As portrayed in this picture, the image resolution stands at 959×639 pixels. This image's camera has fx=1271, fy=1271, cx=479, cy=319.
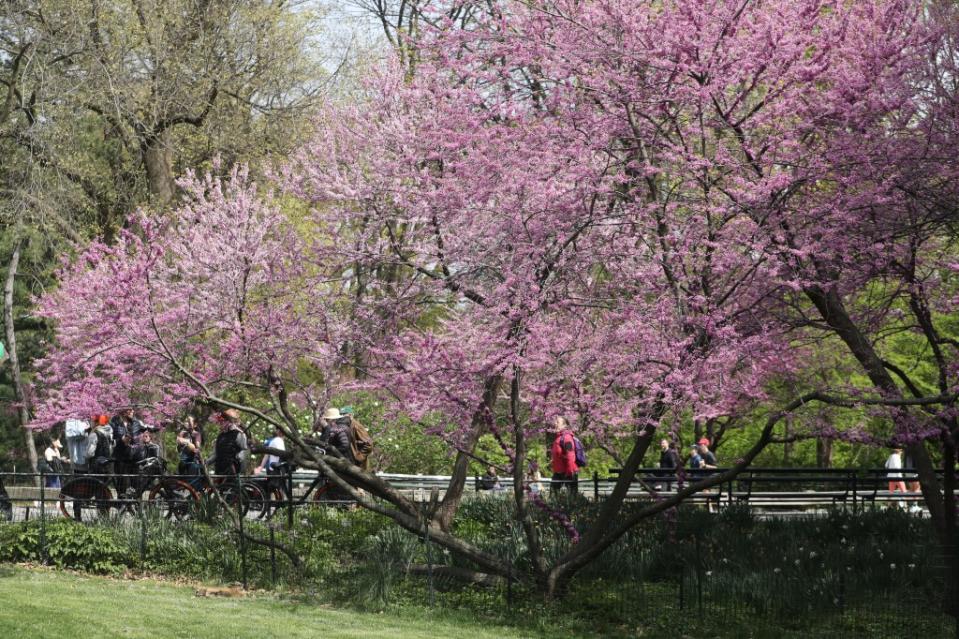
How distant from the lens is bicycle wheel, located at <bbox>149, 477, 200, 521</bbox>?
1595 cm

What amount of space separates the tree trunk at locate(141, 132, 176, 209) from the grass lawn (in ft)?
51.7

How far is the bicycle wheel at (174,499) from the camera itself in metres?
15.9

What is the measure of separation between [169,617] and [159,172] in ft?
61.7

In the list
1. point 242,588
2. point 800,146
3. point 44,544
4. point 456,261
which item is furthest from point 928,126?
point 44,544

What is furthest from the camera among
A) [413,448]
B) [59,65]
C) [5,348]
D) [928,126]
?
[5,348]

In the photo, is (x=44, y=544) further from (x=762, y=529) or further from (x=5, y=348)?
(x=5, y=348)

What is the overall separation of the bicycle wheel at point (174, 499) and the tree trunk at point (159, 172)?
11438 millimetres

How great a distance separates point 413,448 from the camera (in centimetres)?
2750

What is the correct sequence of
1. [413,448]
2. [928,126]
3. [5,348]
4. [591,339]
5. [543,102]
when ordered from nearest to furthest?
[928,126] < [591,339] < [543,102] < [413,448] < [5,348]

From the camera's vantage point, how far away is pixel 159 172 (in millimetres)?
28703

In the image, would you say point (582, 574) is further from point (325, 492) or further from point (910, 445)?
point (325, 492)

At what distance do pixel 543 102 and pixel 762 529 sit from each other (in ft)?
18.2

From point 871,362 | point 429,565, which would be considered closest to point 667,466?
point 871,362

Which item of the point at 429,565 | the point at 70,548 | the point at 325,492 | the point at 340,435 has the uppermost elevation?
the point at 340,435
